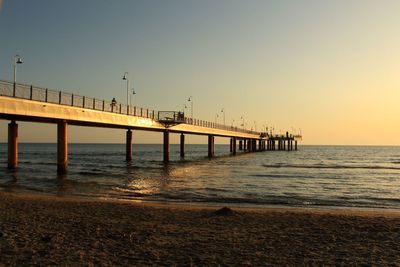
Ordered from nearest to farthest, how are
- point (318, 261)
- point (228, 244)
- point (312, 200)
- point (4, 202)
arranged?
1. point (318, 261)
2. point (228, 244)
3. point (4, 202)
4. point (312, 200)

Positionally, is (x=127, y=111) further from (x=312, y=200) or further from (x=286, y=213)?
(x=286, y=213)

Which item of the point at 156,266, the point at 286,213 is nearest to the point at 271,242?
the point at 156,266

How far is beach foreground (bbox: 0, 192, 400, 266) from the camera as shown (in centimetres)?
811

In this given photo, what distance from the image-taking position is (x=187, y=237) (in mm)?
10141

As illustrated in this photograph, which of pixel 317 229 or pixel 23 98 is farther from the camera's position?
pixel 23 98

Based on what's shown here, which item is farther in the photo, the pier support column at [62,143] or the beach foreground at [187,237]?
the pier support column at [62,143]

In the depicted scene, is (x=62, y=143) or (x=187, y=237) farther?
(x=62, y=143)

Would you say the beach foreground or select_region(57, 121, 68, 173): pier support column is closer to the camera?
the beach foreground

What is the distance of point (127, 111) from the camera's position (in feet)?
135

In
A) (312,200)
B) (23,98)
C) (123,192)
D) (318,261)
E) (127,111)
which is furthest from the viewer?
(127,111)

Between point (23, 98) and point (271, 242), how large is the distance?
835 inches

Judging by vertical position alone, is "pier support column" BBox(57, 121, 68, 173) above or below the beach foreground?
above

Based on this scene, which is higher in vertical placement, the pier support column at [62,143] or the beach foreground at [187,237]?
the pier support column at [62,143]

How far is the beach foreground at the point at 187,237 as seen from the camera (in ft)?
26.6
